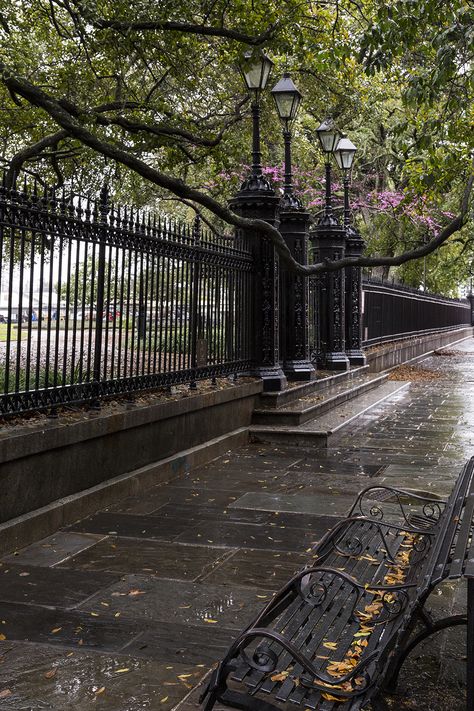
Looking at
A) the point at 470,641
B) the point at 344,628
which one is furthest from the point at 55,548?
the point at 470,641

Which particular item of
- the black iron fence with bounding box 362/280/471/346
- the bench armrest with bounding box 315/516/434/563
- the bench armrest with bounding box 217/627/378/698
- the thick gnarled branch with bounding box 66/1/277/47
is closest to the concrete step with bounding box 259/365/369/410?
the black iron fence with bounding box 362/280/471/346

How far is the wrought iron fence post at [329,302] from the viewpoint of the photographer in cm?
1534

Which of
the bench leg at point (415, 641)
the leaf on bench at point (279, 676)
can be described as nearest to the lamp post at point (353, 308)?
the bench leg at point (415, 641)

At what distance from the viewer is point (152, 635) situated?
3971 millimetres

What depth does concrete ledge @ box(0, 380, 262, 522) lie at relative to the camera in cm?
545

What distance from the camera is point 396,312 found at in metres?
24.7

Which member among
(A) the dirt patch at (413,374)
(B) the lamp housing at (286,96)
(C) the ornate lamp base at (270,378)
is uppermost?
(B) the lamp housing at (286,96)

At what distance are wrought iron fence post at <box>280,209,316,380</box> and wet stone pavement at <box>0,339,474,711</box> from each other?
382 cm

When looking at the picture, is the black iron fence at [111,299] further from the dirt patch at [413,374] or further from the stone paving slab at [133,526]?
the dirt patch at [413,374]

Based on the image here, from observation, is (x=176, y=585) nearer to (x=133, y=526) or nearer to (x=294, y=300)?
(x=133, y=526)

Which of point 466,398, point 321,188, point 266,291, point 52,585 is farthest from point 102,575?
point 321,188

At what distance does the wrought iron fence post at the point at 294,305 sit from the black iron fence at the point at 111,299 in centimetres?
185

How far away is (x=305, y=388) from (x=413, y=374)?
9351 mm

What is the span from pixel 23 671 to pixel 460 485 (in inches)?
90.4
